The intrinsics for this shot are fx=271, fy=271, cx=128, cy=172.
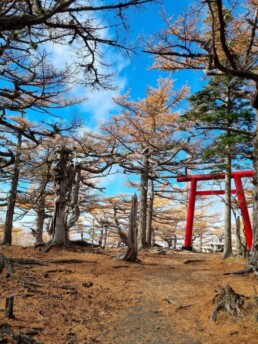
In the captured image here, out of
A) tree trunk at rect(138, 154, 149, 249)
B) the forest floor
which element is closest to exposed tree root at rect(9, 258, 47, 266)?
the forest floor

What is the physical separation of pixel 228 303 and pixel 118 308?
5.28 feet

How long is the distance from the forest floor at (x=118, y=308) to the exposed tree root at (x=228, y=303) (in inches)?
2.4

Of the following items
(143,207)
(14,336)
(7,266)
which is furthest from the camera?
(143,207)

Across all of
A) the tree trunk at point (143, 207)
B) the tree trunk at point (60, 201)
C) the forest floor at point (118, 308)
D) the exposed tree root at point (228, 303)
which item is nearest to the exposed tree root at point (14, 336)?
the forest floor at point (118, 308)

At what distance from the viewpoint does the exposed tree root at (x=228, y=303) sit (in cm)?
350

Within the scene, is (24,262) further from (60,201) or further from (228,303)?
(228,303)

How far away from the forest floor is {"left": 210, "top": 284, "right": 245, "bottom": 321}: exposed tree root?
62mm

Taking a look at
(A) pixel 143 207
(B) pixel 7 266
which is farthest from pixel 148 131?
(B) pixel 7 266

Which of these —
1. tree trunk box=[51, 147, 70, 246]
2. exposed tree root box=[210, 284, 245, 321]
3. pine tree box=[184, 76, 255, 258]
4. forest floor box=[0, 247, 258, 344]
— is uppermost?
pine tree box=[184, 76, 255, 258]

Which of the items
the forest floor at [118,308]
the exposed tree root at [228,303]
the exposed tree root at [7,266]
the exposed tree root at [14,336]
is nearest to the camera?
the exposed tree root at [14,336]

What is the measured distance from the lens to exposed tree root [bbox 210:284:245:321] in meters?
3.50

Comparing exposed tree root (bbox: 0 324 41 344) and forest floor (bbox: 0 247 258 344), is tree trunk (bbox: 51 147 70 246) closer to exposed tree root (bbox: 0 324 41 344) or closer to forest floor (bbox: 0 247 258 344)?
forest floor (bbox: 0 247 258 344)

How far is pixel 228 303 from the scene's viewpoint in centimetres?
363

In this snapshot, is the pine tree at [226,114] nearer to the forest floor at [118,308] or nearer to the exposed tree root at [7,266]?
the forest floor at [118,308]
